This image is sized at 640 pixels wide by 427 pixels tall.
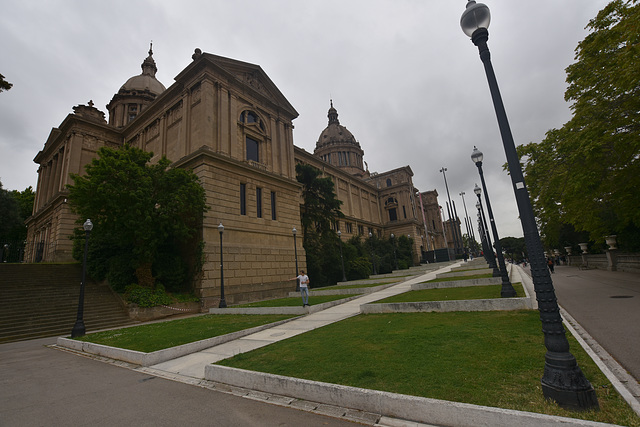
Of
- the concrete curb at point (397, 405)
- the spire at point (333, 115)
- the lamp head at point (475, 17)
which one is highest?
the spire at point (333, 115)

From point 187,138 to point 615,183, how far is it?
2654 centimetres

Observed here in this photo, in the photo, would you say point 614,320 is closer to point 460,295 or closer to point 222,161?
point 460,295

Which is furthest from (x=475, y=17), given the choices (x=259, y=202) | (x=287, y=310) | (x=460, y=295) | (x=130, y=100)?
(x=130, y=100)

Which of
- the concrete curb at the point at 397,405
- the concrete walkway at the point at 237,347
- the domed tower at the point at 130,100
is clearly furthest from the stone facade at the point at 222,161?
the concrete curb at the point at 397,405

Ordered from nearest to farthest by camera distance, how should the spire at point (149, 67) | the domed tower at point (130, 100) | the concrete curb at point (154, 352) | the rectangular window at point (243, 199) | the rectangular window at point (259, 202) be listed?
the concrete curb at point (154, 352), the rectangular window at point (243, 199), the rectangular window at point (259, 202), the domed tower at point (130, 100), the spire at point (149, 67)

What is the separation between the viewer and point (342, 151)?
279 feet

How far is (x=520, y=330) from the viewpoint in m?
6.76

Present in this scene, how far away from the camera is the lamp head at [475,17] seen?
209 inches

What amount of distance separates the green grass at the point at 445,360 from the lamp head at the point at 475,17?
5.76 metres

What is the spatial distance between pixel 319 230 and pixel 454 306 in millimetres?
23988

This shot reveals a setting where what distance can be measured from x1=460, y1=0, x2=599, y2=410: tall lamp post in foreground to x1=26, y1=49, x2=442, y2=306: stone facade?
18738mm

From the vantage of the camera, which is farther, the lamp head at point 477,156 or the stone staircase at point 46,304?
the stone staircase at point 46,304

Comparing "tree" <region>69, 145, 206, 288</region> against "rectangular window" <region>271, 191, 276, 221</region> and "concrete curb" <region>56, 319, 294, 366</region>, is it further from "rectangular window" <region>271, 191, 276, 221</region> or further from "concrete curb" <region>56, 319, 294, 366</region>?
"concrete curb" <region>56, 319, 294, 366</region>

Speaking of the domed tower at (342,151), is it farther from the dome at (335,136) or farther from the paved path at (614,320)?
the paved path at (614,320)
